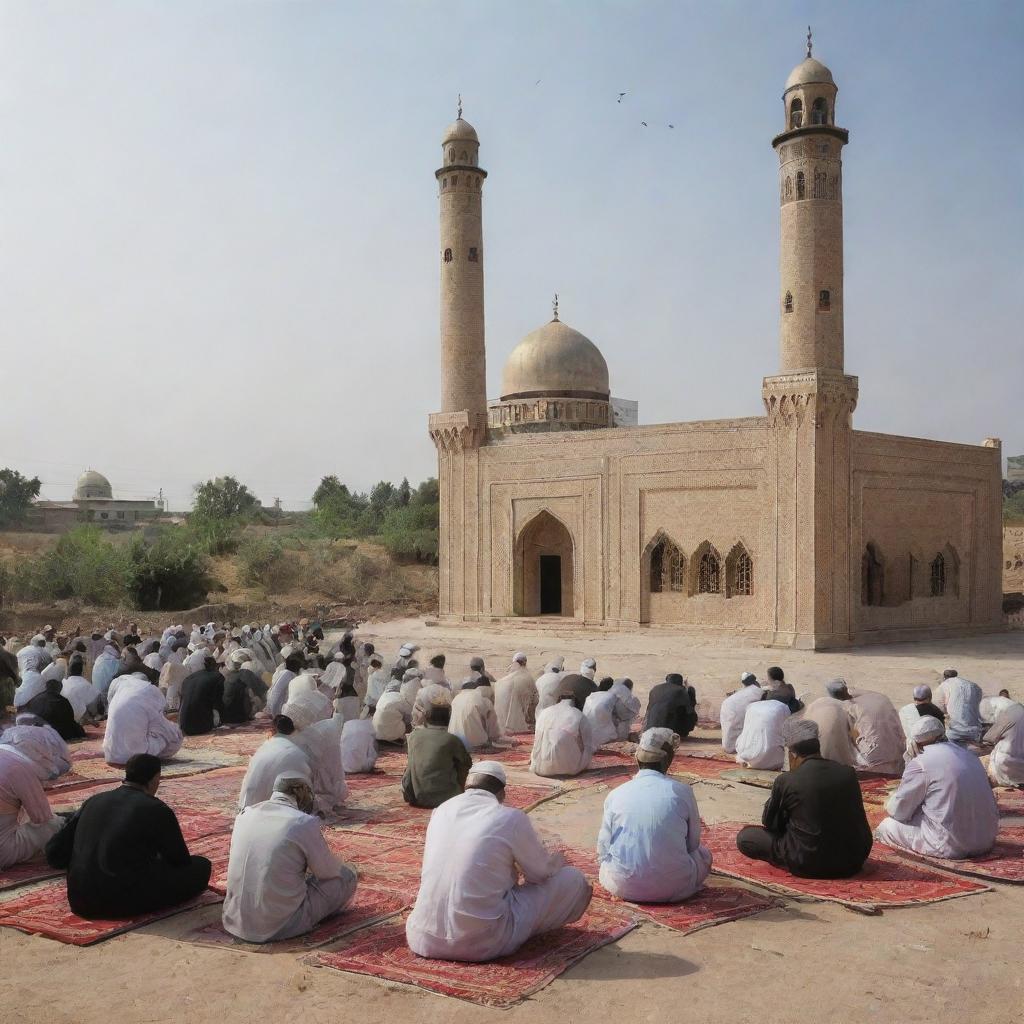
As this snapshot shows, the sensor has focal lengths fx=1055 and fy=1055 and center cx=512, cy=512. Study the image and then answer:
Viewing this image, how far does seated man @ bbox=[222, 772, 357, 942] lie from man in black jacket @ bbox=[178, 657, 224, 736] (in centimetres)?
697

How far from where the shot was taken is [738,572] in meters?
23.0

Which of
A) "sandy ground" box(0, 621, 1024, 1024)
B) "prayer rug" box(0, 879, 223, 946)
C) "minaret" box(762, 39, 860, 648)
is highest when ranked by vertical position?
"minaret" box(762, 39, 860, 648)

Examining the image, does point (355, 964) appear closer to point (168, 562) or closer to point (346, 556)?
point (168, 562)

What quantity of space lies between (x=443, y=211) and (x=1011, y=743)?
21803 mm

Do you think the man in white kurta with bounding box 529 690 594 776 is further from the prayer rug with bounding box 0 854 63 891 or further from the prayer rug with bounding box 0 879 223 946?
the prayer rug with bounding box 0 854 63 891

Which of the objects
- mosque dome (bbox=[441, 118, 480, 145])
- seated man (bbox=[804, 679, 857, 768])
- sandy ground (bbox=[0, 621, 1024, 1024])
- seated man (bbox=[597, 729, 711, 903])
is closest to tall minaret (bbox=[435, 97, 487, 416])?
mosque dome (bbox=[441, 118, 480, 145])

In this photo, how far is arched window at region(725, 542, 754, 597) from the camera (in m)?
22.8

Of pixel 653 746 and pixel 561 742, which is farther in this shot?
pixel 561 742

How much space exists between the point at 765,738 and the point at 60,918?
6.19m

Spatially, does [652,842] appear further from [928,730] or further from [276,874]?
[928,730]

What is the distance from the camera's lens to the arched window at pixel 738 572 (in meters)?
22.8

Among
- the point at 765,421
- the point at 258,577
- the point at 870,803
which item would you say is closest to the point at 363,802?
the point at 870,803

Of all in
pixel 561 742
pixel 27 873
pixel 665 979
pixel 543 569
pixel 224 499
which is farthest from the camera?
pixel 224 499

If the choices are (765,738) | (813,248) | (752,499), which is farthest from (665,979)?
(813,248)
